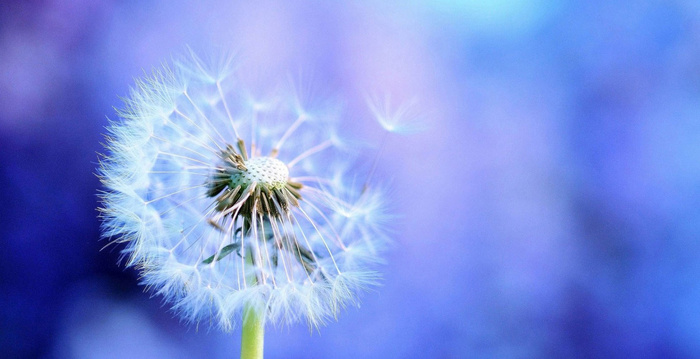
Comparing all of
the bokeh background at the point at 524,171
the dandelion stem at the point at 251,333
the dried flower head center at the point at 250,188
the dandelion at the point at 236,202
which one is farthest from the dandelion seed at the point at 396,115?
the dandelion stem at the point at 251,333

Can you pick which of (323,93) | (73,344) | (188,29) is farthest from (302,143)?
(73,344)

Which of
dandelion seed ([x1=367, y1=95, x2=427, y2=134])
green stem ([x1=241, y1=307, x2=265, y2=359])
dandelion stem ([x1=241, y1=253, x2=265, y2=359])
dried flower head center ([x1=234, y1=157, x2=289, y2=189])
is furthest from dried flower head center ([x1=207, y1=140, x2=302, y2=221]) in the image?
dandelion seed ([x1=367, y1=95, x2=427, y2=134])

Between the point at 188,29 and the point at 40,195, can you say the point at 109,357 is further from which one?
the point at 188,29

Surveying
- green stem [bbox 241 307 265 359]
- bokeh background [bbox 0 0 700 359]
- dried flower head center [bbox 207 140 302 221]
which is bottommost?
green stem [bbox 241 307 265 359]

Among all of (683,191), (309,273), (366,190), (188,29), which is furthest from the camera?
(683,191)

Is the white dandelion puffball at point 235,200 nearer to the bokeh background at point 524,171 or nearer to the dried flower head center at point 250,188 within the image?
the dried flower head center at point 250,188

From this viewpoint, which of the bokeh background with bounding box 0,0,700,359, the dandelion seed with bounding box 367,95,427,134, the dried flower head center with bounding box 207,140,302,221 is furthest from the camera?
the bokeh background with bounding box 0,0,700,359

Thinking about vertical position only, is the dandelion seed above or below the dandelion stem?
above

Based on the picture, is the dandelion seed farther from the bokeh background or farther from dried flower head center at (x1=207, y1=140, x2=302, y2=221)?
dried flower head center at (x1=207, y1=140, x2=302, y2=221)
